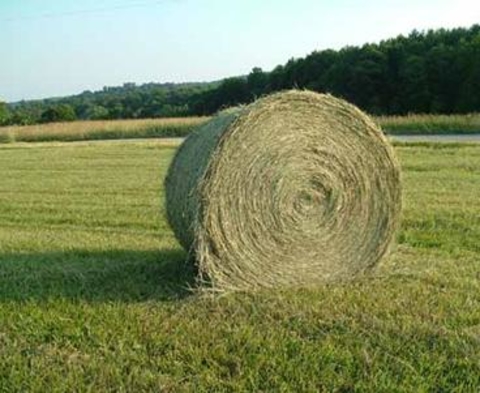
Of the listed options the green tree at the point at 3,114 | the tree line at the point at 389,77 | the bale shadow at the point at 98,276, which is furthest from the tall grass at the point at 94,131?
the bale shadow at the point at 98,276

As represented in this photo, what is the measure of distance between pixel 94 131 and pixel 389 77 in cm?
1968

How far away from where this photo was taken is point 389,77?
50.5 meters

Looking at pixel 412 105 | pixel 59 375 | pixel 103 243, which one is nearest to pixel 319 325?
pixel 59 375

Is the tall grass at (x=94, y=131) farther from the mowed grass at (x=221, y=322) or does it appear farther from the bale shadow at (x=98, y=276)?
the bale shadow at (x=98, y=276)

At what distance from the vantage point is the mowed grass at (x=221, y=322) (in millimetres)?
4379

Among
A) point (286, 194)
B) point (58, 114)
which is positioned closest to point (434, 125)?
point (286, 194)

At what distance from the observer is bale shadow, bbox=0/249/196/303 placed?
19.8 ft

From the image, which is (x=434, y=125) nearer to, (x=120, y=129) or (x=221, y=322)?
(x=120, y=129)

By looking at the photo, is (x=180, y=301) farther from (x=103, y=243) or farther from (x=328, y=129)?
(x=103, y=243)

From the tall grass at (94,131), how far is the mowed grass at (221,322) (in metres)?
30.5

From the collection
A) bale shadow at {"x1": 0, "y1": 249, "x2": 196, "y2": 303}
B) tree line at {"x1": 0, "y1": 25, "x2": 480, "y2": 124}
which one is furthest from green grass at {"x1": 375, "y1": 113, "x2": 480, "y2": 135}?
bale shadow at {"x1": 0, "y1": 249, "x2": 196, "y2": 303}

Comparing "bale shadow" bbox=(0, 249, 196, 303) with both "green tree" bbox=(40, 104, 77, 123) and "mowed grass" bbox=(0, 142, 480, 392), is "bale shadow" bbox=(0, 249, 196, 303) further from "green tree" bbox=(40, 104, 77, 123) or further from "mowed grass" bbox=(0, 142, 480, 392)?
"green tree" bbox=(40, 104, 77, 123)

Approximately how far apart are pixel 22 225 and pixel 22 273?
3492mm

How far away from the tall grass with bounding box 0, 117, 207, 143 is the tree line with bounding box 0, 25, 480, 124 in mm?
4399
